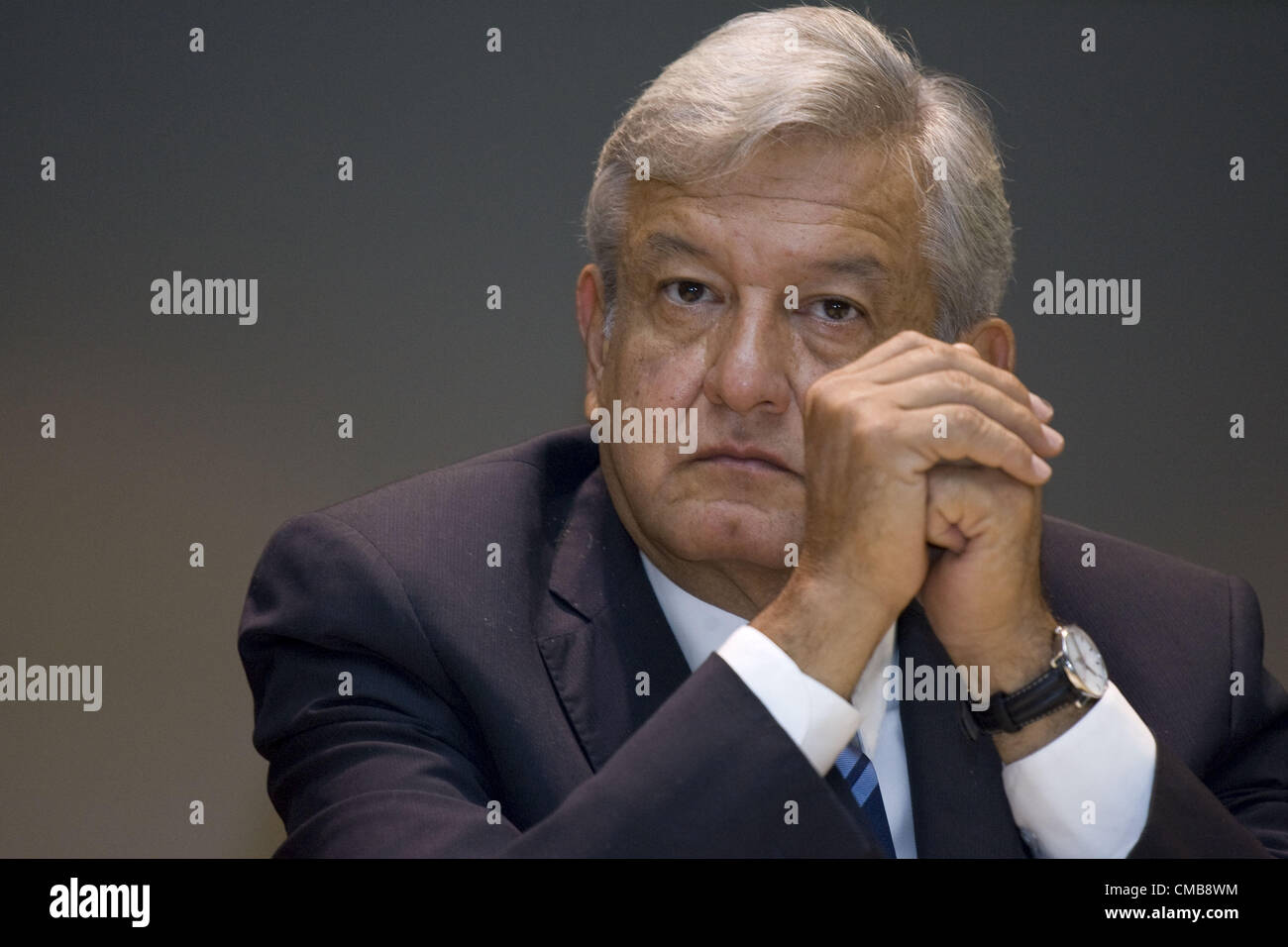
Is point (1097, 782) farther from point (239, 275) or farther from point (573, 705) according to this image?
point (239, 275)

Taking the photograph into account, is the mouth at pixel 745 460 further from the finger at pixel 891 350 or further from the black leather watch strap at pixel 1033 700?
the black leather watch strap at pixel 1033 700

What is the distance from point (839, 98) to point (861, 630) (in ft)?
2.49

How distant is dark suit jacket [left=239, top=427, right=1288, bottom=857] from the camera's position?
1.49m

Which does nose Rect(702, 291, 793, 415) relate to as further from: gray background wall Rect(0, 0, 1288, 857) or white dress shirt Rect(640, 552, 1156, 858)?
gray background wall Rect(0, 0, 1288, 857)

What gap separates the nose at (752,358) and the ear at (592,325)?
0.95ft

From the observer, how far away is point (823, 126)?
1.96 metres

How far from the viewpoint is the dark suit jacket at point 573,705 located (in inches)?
58.5

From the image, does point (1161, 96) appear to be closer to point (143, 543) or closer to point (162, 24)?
point (162, 24)

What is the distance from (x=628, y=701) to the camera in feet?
6.09

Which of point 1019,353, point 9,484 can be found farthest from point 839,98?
point 9,484

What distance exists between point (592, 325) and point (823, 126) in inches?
→ 18.9

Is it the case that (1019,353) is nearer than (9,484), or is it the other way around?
(9,484)

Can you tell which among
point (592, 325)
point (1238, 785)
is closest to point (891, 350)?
point (592, 325)

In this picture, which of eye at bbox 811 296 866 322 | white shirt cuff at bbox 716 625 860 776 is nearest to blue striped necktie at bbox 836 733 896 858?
white shirt cuff at bbox 716 625 860 776
